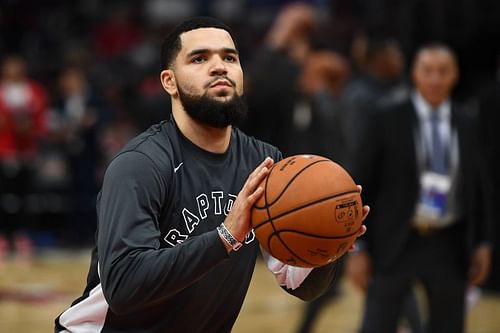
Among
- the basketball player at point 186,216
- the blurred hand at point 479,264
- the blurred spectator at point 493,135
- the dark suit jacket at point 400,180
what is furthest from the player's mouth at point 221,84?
the blurred spectator at point 493,135

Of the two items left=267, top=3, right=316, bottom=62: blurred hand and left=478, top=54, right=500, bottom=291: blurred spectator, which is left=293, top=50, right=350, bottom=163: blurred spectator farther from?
left=478, top=54, right=500, bottom=291: blurred spectator

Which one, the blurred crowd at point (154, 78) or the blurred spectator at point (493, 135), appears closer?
the blurred crowd at point (154, 78)

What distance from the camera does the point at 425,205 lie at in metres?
5.82

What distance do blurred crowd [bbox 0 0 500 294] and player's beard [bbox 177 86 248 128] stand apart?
378 centimetres

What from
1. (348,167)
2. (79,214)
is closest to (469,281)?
(348,167)

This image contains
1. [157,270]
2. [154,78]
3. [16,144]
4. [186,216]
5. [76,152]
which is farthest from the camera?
[154,78]

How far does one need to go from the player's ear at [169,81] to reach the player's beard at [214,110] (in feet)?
0.31

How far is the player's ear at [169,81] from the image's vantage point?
3.78m

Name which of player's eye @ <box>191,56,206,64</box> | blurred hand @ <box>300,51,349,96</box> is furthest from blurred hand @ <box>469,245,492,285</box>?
player's eye @ <box>191,56,206,64</box>

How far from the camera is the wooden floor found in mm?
8242

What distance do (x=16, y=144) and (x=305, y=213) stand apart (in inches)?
347

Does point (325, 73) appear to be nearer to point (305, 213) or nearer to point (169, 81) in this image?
point (169, 81)

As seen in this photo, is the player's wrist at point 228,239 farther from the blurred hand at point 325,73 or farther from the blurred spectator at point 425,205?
the blurred hand at point 325,73

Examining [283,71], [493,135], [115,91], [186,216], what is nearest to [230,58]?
[186,216]
